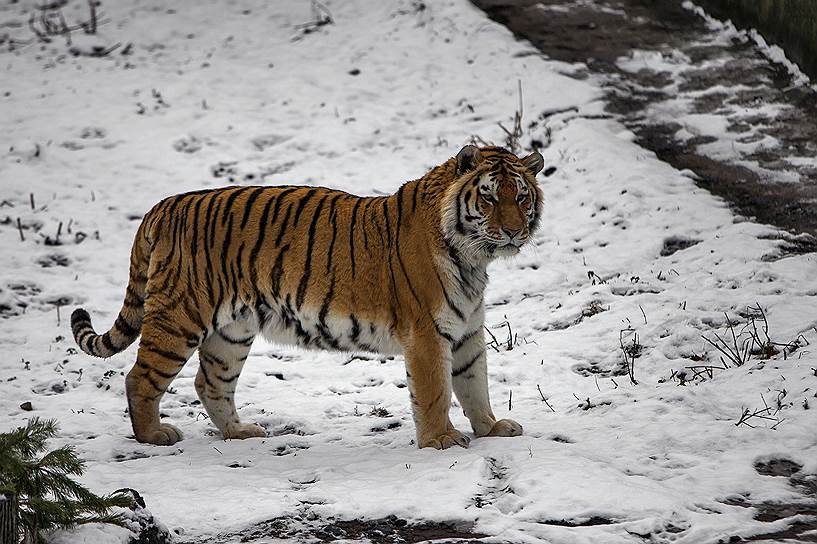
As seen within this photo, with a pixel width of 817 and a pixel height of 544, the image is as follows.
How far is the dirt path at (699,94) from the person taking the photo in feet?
27.4

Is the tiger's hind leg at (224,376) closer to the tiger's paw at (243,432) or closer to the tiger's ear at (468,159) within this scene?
the tiger's paw at (243,432)

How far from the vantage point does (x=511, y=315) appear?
24.7 ft

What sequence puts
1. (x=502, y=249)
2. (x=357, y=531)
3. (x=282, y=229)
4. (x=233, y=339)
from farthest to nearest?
(x=233, y=339) → (x=282, y=229) → (x=502, y=249) → (x=357, y=531)

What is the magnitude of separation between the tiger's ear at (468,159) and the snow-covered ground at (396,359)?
1448mm

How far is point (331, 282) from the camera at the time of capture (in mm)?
5547

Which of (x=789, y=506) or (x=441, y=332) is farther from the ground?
(x=441, y=332)

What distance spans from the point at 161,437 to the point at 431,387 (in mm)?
1591

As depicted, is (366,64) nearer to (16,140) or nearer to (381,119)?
(381,119)

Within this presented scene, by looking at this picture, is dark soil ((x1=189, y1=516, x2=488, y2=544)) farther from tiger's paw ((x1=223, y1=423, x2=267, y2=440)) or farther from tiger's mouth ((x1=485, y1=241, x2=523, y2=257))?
tiger's mouth ((x1=485, y1=241, x2=523, y2=257))

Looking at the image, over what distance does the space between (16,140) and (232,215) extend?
5.64m

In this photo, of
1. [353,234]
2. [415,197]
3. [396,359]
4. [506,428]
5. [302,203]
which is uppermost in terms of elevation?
[415,197]

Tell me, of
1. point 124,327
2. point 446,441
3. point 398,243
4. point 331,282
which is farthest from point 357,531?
point 124,327

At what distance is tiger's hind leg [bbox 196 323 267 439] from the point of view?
5840mm

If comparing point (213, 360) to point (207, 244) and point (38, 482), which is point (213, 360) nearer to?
point (207, 244)
